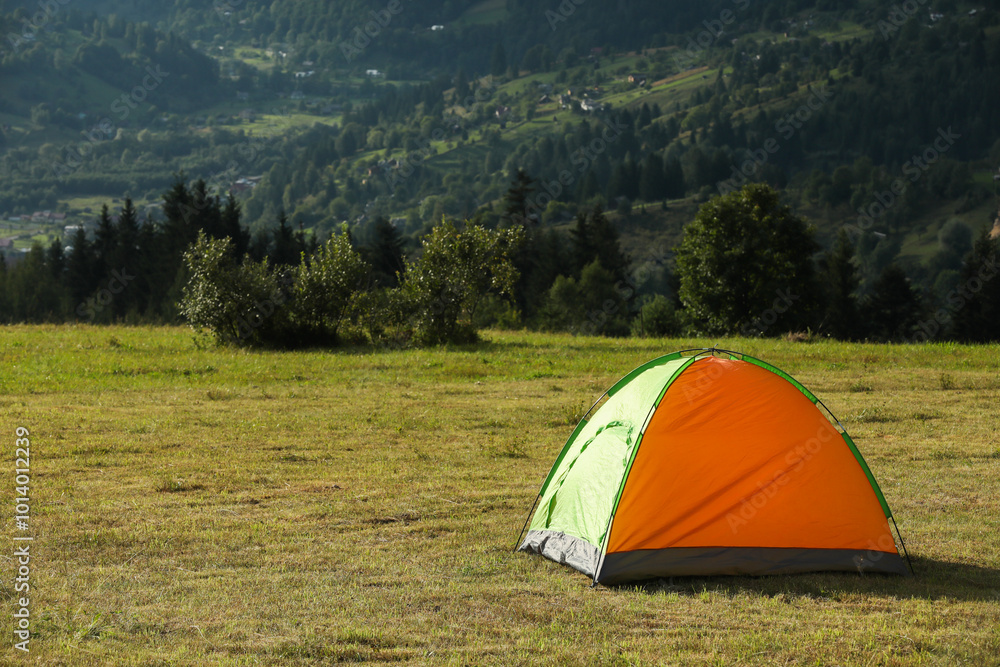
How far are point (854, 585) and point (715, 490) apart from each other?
161 cm

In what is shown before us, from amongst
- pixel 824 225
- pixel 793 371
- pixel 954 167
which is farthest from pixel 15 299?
pixel 954 167

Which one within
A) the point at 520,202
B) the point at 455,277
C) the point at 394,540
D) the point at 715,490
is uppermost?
the point at 520,202

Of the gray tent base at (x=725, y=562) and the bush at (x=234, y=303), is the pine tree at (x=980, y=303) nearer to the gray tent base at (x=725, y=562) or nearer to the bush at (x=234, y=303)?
the bush at (x=234, y=303)

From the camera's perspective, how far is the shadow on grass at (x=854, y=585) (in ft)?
25.1

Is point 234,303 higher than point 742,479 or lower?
higher

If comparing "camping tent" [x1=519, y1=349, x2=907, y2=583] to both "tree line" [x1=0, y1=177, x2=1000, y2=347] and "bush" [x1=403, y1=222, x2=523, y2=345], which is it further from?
"tree line" [x1=0, y1=177, x2=1000, y2=347]

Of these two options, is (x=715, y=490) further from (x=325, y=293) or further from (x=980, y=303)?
(x=980, y=303)

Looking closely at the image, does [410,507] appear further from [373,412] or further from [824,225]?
[824,225]

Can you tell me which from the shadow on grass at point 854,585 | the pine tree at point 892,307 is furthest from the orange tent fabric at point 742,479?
the pine tree at point 892,307

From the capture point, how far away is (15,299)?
221 ft

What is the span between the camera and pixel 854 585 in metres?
7.93

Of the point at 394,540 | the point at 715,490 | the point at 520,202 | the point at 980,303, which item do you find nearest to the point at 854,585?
the point at 715,490

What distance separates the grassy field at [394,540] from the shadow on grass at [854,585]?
0.11 feet

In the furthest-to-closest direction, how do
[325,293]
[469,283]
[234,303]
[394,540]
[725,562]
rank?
1. [469,283]
2. [325,293]
3. [234,303]
4. [394,540]
5. [725,562]
